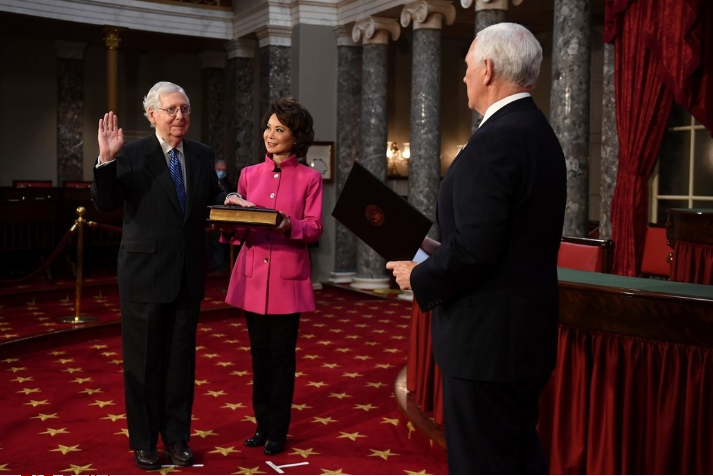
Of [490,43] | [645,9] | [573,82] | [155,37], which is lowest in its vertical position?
[490,43]

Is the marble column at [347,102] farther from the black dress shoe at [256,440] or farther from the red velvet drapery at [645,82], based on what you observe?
the black dress shoe at [256,440]

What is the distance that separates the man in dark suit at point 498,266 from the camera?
2.15 metres

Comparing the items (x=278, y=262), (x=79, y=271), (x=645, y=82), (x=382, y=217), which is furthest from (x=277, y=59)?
(x=382, y=217)

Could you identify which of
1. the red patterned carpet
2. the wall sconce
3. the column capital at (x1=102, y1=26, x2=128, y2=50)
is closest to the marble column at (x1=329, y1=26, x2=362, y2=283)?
the wall sconce

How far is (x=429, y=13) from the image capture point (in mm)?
9922

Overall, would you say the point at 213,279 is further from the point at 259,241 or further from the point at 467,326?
the point at 467,326

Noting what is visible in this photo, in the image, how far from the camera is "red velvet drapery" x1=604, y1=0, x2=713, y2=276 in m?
6.24

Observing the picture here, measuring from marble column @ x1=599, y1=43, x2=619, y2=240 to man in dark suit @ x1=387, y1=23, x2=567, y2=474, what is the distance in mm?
5317

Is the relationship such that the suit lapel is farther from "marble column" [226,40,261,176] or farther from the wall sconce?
the wall sconce

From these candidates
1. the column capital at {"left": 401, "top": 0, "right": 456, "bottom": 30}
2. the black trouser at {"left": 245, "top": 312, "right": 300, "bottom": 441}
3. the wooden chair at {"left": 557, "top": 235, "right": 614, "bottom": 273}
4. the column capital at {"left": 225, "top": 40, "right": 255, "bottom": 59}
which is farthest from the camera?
the column capital at {"left": 225, "top": 40, "right": 255, "bottom": 59}

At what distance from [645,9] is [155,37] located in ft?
33.7

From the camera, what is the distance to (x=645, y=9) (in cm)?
667

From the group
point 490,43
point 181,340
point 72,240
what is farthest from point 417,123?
point 490,43

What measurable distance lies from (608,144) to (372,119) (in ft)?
14.5
